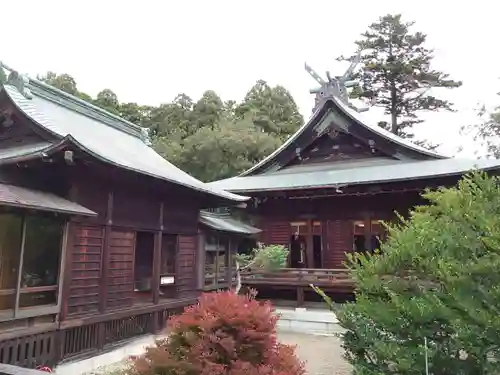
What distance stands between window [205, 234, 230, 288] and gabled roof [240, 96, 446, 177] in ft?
18.4

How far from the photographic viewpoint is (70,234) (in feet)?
22.0

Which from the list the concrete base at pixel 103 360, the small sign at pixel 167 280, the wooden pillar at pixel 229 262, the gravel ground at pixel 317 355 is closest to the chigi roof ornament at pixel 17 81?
the small sign at pixel 167 280

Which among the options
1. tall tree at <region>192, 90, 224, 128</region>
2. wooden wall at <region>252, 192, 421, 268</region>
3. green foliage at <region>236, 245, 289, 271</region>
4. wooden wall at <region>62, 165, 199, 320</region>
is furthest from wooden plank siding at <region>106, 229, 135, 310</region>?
tall tree at <region>192, 90, 224, 128</region>

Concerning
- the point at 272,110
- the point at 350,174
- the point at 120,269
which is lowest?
the point at 120,269

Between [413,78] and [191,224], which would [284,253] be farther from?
[413,78]

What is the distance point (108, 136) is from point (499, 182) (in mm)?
9087

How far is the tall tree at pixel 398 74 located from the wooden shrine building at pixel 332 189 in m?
15.9

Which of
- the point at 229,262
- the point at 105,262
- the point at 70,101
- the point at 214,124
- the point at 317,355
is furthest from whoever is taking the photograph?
the point at 214,124

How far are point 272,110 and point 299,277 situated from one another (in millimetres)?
19473

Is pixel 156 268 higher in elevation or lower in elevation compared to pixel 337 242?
lower

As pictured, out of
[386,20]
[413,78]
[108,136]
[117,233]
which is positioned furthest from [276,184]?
[386,20]

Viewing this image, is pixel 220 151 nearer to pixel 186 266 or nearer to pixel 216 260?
pixel 216 260

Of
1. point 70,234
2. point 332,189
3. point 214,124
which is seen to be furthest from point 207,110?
point 70,234

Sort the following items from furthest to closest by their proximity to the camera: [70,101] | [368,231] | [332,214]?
[332,214]
[368,231]
[70,101]
